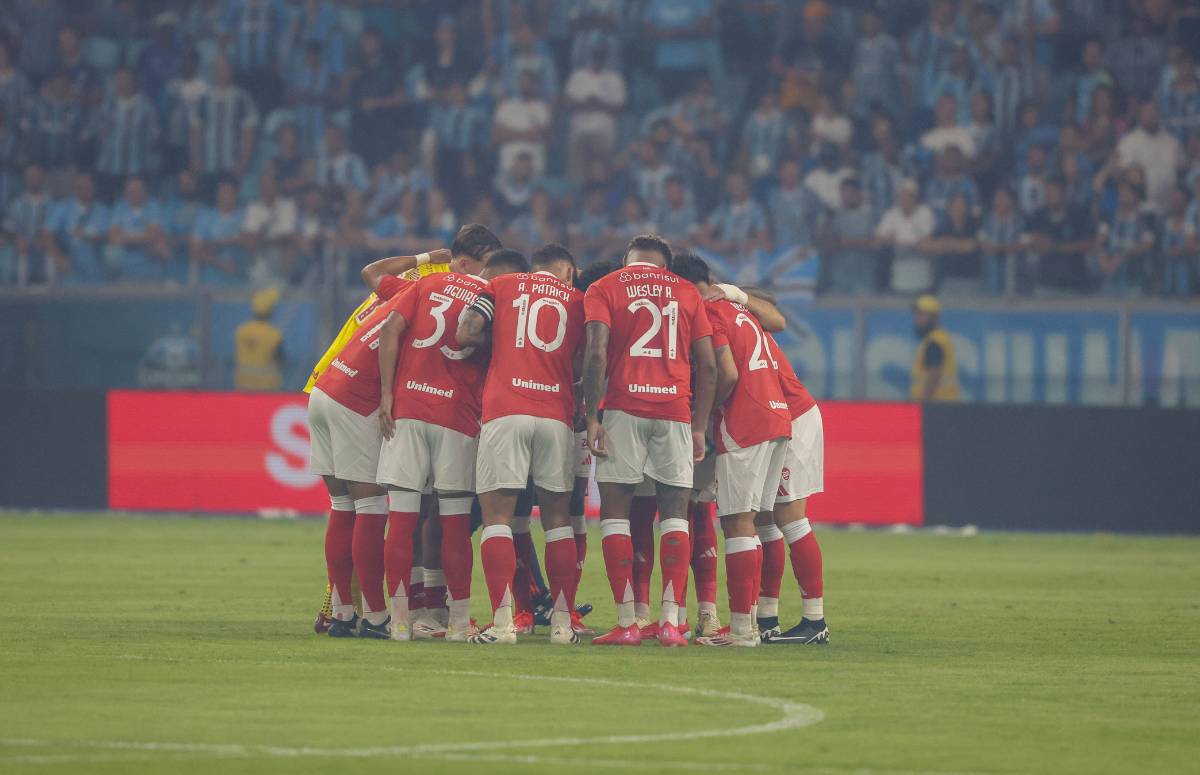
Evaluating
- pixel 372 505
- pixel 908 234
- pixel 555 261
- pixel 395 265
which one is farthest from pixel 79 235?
pixel 555 261

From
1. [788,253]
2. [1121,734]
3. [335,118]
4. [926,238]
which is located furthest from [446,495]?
[335,118]

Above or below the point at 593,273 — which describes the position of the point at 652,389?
below

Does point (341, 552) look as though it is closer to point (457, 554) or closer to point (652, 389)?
point (457, 554)

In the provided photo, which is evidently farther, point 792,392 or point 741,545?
point 792,392

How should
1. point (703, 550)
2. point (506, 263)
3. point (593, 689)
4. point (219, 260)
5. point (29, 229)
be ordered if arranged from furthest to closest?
1. point (29, 229)
2. point (219, 260)
3. point (703, 550)
4. point (506, 263)
5. point (593, 689)

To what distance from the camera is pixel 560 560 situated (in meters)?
11.4

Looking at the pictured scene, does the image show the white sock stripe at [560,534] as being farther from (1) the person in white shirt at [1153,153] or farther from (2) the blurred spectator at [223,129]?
(2) the blurred spectator at [223,129]

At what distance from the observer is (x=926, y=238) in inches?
925

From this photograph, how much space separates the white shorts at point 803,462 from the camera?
12148 mm

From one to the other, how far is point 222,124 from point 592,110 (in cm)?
515

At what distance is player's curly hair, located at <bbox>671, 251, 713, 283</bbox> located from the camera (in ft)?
39.2

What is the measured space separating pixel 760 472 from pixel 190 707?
4371mm

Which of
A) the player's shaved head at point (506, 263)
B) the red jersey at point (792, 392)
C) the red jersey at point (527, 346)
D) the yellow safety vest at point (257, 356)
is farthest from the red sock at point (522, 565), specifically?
the yellow safety vest at point (257, 356)

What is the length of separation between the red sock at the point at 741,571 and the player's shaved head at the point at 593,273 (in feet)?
7.01
